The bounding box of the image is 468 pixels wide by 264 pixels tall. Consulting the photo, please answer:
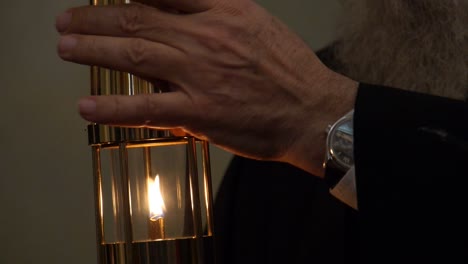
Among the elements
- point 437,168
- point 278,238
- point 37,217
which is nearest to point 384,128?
point 437,168

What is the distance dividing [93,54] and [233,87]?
0.10 meters

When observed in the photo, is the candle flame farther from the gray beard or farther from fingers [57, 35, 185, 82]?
the gray beard

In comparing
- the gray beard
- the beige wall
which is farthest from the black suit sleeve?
the beige wall

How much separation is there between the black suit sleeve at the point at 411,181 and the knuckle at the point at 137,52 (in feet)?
0.55

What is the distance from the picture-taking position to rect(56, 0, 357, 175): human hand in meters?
0.44

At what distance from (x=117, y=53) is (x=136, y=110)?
0.04 metres

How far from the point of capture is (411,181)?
489 millimetres

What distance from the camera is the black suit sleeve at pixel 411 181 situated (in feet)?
1.58

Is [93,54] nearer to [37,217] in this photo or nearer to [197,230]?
[197,230]

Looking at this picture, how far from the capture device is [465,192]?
1.58 feet

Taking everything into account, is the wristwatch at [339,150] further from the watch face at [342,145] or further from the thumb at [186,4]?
the thumb at [186,4]

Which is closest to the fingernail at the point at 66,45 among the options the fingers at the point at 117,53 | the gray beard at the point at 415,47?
the fingers at the point at 117,53

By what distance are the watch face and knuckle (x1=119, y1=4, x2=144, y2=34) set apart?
165mm

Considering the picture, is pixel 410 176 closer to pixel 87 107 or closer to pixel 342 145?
pixel 342 145
